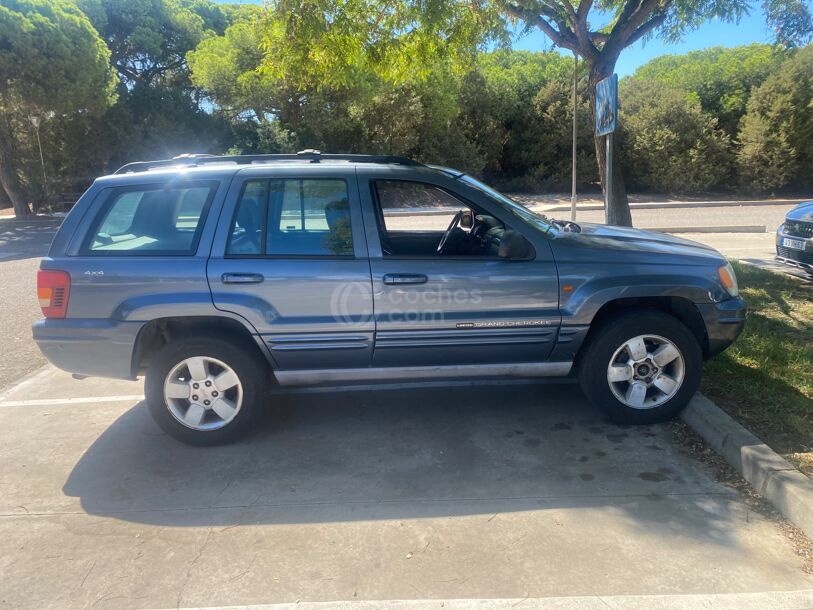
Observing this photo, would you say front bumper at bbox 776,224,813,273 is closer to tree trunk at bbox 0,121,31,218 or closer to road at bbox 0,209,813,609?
road at bbox 0,209,813,609

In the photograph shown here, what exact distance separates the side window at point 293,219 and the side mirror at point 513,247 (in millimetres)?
1003

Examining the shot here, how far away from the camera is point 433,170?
4.42 metres

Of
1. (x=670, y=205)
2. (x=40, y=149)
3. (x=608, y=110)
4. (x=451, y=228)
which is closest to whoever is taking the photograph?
(x=451, y=228)

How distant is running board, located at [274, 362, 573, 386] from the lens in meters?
4.18

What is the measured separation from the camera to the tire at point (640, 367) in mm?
4180

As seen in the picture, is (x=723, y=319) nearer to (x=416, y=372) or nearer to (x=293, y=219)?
(x=416, y=372)

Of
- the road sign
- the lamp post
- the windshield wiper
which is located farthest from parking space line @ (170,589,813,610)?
the lamp post

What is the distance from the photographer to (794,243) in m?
7.77

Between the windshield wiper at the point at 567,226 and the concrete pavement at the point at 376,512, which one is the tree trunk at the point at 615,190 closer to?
the windshield wiper at the point at 567,226

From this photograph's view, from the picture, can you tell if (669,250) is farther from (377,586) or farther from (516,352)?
(377,586)

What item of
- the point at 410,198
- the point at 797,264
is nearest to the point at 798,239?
the point at 797,264

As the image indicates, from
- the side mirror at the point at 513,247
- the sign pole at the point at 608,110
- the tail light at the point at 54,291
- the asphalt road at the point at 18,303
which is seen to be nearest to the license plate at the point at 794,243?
the sign pole at the point at 608,110

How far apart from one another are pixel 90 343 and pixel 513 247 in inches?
112

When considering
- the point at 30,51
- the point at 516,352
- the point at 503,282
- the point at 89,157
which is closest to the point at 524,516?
the point at 516,352
